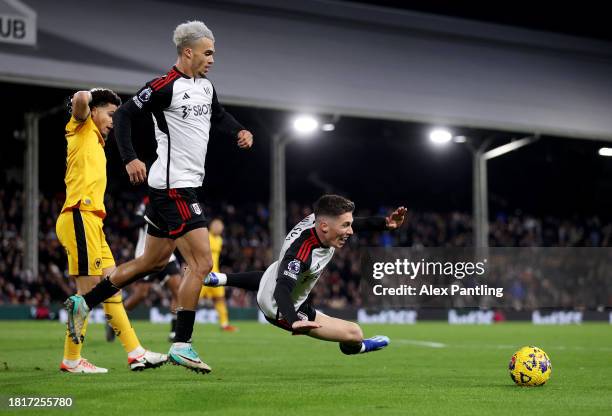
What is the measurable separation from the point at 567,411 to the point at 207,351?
6732mm

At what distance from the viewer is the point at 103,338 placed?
A: 1466 centimetres

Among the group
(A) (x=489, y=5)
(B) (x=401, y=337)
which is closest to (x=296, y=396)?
(B) (x=401, y=337)

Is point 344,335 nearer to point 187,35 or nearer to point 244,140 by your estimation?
point 244,140

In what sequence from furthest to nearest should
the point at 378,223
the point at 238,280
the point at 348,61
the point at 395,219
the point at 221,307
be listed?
the point at 348,61 < the point at 221,307 < the point at 238,280 < the point at 378,223 < the point at 395,219

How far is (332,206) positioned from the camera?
25.6 ft

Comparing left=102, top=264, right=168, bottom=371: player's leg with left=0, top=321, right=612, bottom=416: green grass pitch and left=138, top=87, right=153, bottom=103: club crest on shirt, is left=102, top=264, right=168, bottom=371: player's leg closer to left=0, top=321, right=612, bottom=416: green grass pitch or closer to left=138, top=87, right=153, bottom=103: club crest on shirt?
left=0, top=321, right=612, bottom=416: green grass pitch

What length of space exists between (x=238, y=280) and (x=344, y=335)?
4.52ft

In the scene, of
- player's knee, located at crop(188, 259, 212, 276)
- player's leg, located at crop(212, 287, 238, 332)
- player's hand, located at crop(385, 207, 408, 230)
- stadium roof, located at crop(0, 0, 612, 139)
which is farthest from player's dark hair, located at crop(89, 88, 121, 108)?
stadium roof, located at crop(0, 0, 612, 139)

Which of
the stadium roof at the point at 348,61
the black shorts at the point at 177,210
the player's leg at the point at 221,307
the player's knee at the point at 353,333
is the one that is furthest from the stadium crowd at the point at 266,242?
the black shorts at the point at 177,210

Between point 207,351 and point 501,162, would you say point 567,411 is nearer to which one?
point 207,351

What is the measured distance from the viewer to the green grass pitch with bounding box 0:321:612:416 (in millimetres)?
6113

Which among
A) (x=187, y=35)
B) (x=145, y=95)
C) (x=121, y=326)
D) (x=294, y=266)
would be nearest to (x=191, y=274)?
(x=294, y=266)

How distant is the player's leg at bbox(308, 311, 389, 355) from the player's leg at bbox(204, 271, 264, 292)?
76 cm

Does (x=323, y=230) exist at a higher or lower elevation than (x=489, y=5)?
lower
